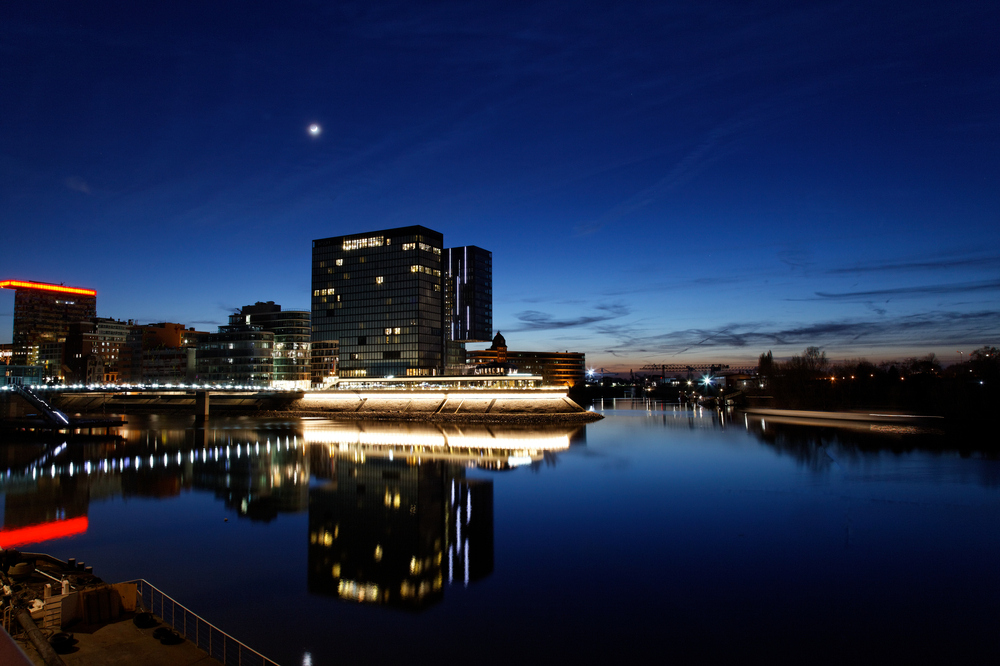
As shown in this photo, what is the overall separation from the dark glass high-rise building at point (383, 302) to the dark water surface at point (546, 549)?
118462 mm

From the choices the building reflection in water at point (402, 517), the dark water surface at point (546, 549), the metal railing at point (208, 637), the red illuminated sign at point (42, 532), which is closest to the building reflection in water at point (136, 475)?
the red illuminated sign at point (42, 532)

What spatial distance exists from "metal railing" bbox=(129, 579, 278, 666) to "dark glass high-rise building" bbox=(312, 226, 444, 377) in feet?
508

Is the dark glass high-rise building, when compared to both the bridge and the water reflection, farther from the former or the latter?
the bridge

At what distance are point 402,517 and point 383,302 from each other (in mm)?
151128

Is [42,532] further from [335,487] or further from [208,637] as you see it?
[208,637]

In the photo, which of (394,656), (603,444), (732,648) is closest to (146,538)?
(394,656)

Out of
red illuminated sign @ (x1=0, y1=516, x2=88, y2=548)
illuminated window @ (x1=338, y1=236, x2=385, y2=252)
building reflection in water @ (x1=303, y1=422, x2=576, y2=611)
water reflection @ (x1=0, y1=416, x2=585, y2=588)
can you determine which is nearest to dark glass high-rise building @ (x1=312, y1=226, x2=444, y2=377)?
illuminated window @ (x1=338, y1=236, x2=385, y2=252)

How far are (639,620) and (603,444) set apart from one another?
181 ft

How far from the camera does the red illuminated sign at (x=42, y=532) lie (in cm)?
2850

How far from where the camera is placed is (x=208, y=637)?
17.9 m

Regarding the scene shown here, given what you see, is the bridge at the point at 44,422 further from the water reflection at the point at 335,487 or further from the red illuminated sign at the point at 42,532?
the red illuminated sign at the point at 42,532

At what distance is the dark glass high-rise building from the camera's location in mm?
176750

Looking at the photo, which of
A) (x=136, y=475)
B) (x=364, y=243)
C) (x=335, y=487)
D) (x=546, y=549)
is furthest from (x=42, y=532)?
(x=364, y=243)

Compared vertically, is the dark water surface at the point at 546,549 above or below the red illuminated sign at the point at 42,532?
below
